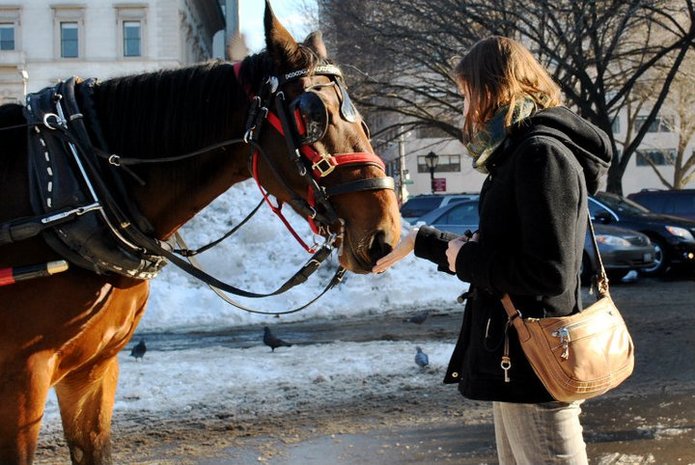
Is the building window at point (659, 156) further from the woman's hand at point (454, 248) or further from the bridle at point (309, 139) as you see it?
the bridle at point (309, 139)

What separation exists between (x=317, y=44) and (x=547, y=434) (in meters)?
1.77

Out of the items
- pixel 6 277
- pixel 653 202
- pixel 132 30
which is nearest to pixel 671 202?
pixel 653 202

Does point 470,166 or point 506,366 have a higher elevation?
point 506,366

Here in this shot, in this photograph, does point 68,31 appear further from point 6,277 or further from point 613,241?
point 6,277

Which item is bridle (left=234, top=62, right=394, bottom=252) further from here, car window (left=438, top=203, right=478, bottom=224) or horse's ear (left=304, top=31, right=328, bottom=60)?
car window (left=438, top=203, right=478, bottom=224)

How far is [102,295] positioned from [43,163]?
554 mm

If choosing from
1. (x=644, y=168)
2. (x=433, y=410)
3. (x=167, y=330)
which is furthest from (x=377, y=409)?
(x=644, y=168)

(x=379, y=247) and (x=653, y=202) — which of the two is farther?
(x=653, y=202)

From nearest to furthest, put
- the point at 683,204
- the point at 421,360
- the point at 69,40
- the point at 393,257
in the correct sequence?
the point at 393,257 → the point at 421,360 → the point at 683,204 → the point at 69,40

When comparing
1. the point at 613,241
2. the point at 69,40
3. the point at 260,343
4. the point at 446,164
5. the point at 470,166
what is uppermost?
the point at 69,40

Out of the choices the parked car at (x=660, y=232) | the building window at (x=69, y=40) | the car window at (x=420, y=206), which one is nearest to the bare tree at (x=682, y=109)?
the car window at (x=420, y=206)

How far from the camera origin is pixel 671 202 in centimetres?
1991

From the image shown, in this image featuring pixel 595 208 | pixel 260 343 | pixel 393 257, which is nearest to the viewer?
pixel 393 257

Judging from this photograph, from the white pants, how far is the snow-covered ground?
146 inches
